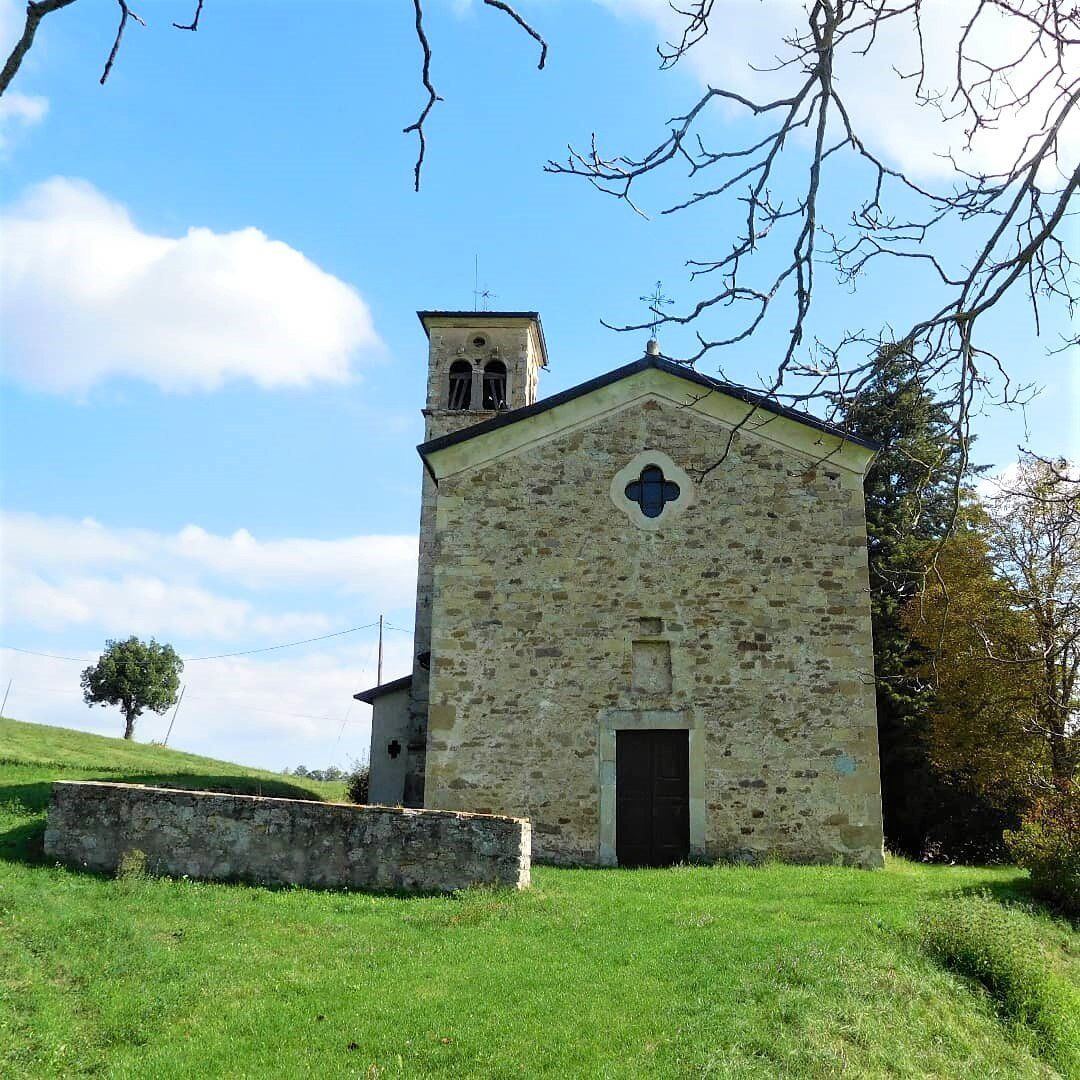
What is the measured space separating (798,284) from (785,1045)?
205 inches

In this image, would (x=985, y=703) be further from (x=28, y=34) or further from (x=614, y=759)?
(x=28, y=34)

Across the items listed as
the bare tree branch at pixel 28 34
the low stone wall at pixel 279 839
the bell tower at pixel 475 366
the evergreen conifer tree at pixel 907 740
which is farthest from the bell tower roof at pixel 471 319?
the bare tree branch at pixel 28 34

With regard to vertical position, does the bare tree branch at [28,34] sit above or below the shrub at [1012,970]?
above

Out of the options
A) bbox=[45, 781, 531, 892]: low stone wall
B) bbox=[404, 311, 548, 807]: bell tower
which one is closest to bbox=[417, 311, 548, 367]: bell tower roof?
bbox=[404, 311, 548, 807]: bell tower

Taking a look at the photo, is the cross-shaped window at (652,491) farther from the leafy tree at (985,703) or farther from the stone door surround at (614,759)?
the leafy tree at (985,703)

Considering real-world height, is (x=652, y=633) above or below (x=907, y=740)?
above

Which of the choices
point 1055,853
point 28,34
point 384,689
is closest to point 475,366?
point 384,689

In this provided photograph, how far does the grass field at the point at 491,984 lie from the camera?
661 cm

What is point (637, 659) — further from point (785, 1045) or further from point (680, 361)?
point (680, 361)

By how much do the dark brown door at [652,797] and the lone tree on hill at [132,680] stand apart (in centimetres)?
3171

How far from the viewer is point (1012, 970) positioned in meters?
8.52

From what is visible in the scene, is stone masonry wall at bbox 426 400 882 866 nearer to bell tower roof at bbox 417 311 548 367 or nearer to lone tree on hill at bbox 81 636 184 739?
bell tower roof at bbox 417 311 548 367

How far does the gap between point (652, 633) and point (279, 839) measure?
5810 millimetres

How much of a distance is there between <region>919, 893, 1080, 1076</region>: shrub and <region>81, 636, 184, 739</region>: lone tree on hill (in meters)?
37.0
